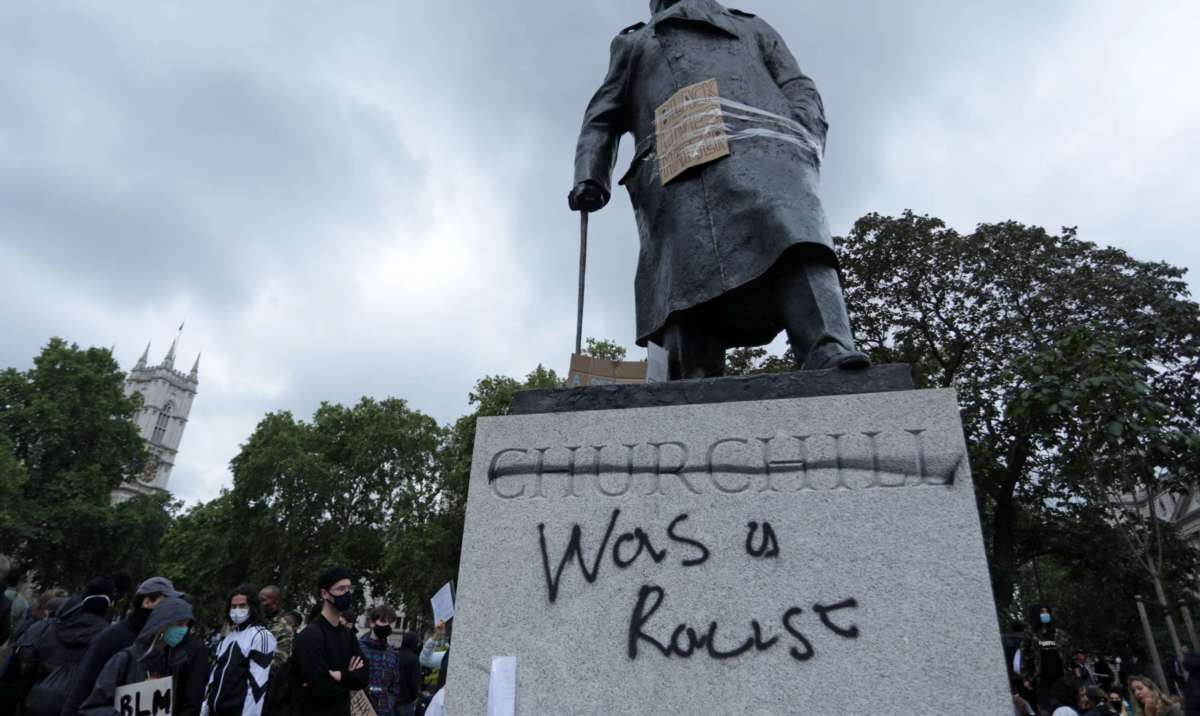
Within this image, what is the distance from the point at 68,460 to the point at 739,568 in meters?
37.7

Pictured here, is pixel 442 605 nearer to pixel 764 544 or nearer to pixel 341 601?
pixel 341 601

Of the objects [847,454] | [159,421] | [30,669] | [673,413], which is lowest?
[30,669]

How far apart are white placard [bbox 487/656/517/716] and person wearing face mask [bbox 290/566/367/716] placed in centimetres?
226

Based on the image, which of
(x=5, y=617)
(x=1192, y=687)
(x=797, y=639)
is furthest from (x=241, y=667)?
(x=1192, y=687)

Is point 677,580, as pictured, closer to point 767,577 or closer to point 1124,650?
point 767,577

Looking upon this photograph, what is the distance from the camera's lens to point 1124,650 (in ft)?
114

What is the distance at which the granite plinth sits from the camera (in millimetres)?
2695

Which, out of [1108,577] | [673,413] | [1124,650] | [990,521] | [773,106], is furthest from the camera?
[1124,650]

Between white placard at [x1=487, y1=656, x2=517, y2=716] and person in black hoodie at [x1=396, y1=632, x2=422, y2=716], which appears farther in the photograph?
person in black hoodie at [x1=396, y1=632, x2=422, y2=716]

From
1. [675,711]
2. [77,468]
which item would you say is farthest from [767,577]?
[77,468]

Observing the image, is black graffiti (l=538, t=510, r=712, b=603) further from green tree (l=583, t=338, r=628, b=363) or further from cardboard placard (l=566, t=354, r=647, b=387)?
green tree (l=583, t=338, r=628, b=363)

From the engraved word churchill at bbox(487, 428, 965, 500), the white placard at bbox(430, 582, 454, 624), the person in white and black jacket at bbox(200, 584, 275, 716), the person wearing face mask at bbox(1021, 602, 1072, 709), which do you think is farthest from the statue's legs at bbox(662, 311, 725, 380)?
the white placard at bbox(430, 582, 454, 624)

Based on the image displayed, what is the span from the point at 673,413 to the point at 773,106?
1.75 meters

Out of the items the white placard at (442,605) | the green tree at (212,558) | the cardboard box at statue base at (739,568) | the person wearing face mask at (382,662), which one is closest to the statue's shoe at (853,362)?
the cardboard box at statue base at (739,568)
